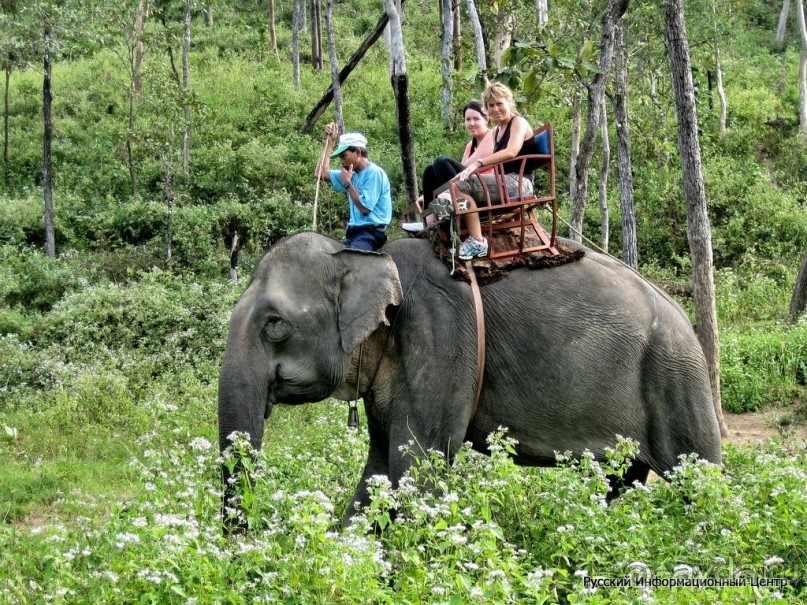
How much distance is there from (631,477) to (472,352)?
1.51m

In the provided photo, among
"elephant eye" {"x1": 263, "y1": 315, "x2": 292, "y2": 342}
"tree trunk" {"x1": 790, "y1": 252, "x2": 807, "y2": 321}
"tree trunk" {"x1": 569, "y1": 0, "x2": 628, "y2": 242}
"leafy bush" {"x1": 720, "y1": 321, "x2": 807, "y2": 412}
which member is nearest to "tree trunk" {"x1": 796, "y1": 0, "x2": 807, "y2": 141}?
"tree trunk" {"x1": 790, "y1": 252, "x2": 807, "y2": 321}

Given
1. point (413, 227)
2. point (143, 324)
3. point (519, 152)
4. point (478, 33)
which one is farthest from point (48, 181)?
point (519, 152)

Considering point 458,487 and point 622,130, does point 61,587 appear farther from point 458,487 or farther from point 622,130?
point 622,130

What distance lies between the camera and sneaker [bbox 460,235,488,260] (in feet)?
20.2

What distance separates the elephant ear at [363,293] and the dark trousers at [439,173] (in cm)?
75

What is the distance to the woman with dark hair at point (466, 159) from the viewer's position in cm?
655

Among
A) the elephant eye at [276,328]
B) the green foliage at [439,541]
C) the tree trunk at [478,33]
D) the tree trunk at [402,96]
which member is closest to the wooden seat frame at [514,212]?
the elephant eye at [276,328]

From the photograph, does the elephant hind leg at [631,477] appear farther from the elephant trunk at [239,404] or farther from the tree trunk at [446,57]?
the tree trunk at [446,57]

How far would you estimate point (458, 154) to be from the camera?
70.2 ft

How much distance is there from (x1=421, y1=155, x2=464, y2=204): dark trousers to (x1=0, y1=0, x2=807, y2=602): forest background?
1831 mm

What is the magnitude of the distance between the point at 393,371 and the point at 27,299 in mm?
11215

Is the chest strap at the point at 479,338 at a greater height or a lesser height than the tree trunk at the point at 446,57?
lesser

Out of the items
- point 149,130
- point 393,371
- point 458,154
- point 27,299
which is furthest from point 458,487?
point 458,154

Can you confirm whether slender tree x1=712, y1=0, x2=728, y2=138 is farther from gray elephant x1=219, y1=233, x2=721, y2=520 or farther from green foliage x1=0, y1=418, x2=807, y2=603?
green foliage x1=0, y1=418, x2=807, y2=603
